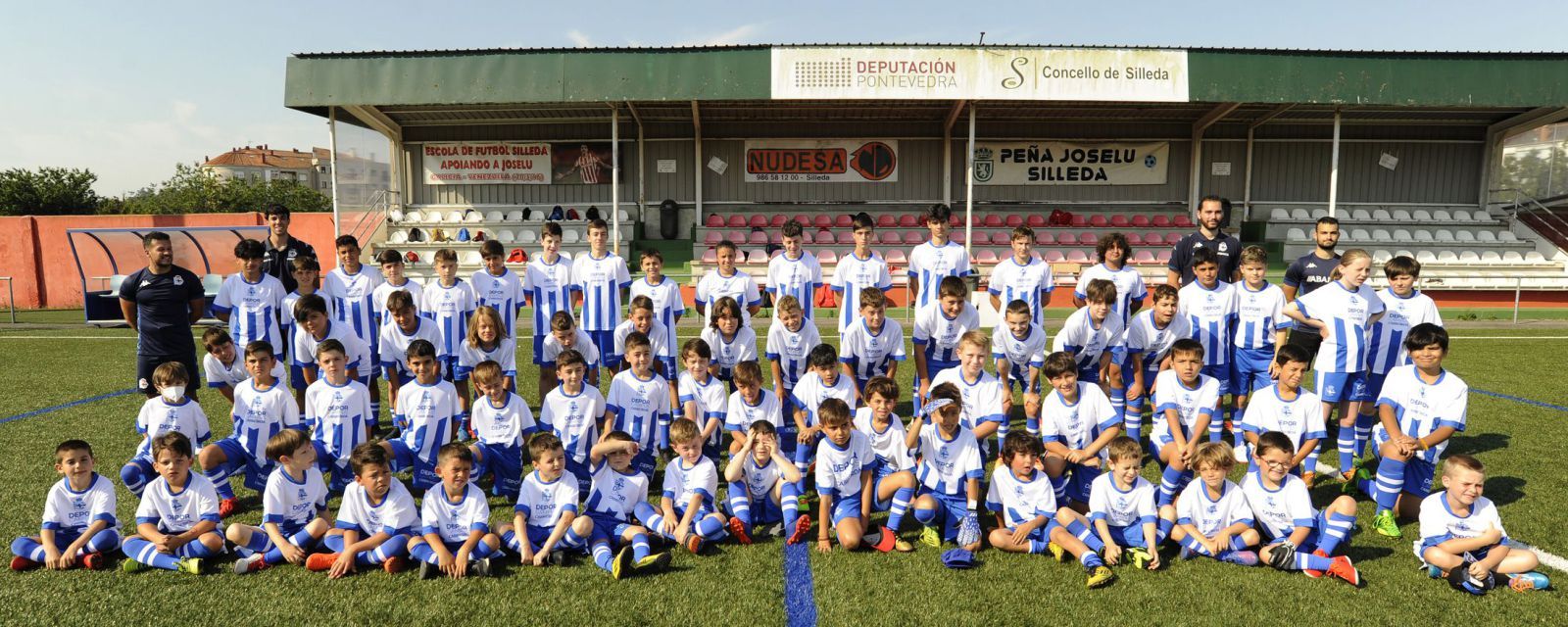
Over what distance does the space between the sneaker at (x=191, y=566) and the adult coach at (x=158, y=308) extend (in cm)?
254

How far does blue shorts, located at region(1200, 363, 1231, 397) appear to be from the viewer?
591cm

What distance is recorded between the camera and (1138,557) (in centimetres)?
397

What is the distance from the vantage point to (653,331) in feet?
20.6

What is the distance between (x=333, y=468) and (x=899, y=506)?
3.47m

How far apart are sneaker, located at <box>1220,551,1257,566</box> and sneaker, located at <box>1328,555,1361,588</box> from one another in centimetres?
32

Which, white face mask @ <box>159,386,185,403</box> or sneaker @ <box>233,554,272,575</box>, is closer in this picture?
sneaker @ <box>233,554,272,575</box>

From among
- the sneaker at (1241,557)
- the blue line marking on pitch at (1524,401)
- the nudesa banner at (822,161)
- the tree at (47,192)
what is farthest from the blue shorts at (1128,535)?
the tree at (47,192)

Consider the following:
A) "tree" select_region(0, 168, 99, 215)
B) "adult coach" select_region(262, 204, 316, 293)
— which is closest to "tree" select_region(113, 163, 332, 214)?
"tree" select_region(0, 168, 99, 215)

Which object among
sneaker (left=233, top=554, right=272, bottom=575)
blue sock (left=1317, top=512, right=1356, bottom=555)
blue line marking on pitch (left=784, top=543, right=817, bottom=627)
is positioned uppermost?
blue sock (left=1317, top=512, right=1356, bottom=555)

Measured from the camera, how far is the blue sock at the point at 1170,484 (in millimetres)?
4504

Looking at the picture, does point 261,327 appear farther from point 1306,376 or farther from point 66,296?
point 66,296

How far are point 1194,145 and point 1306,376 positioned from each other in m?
11.8

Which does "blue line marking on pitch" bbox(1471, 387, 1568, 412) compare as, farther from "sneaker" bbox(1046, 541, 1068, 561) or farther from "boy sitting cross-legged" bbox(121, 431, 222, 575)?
"boy sitting cross-legged" bbox(121, 431, 222, 575)

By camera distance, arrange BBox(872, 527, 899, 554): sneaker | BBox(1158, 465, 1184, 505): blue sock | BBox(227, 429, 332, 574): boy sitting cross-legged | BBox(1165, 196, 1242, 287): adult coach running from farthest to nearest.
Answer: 1. BBox(1165, 196, 1242, 287): adult coach
2. BBox(1158, 465, 1184, 505): blue sock
3. BBox(872, 527, 899, 554): sneaker
4. BBox(227, 429, 332, 574): boy sitting cross-legged
